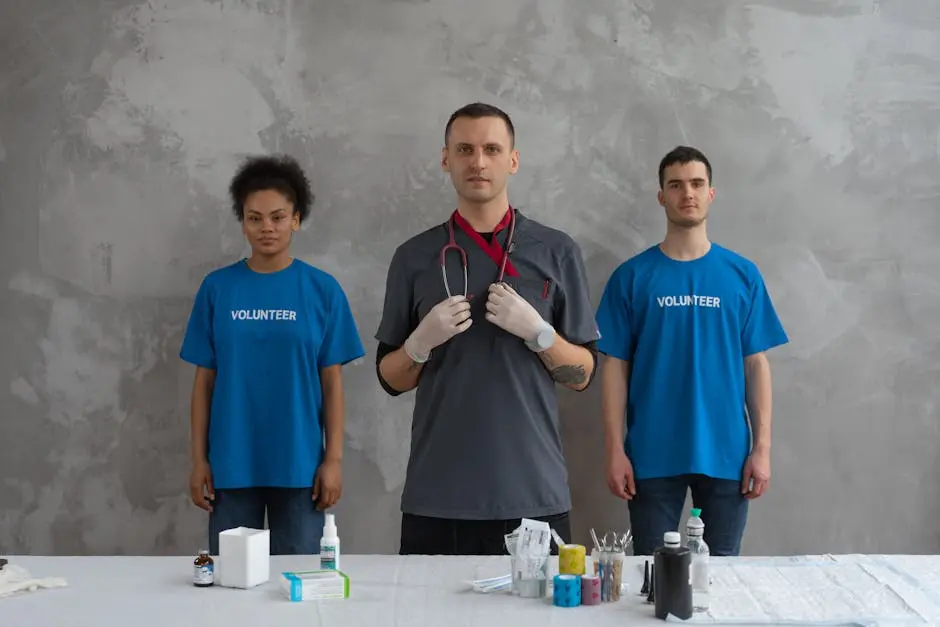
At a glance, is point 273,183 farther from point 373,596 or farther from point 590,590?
point 590,590

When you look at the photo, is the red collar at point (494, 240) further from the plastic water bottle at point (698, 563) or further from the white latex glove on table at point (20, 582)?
the white latex glove on table at point (20, 582)

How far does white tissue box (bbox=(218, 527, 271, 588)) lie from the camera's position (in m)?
1.92

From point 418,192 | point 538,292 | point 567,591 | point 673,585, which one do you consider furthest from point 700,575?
point 418,192

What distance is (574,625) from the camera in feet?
5.64

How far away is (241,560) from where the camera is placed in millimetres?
1924

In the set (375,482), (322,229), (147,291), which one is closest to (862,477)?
(375,482)

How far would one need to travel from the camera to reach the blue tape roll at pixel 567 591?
1822mm

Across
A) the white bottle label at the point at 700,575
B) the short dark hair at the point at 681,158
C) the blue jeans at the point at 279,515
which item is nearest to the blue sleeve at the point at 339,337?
the blue jeans at the point at 279,515

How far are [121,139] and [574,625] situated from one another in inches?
106

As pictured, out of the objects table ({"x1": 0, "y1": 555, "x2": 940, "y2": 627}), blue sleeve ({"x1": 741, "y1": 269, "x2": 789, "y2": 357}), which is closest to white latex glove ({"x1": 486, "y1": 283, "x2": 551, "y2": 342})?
table ({"x1": 0, "y1": 555, "x2": 940, "y2": 627})

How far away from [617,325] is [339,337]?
36.9 inches

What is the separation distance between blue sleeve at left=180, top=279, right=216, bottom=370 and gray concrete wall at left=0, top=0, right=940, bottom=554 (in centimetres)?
39

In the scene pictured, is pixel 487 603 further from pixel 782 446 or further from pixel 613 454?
pixel 782 446

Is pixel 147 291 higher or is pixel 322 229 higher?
pixel 322 229
